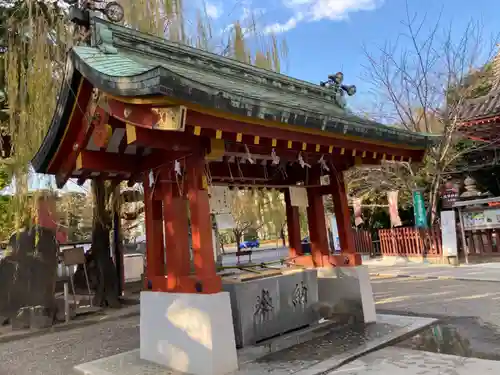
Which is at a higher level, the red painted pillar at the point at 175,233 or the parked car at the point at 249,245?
the red painted pillar at the point at 175,233

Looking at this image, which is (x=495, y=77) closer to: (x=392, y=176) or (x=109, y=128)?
(x=392, y=176)

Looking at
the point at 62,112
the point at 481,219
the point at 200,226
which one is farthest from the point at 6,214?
the point at 481,219

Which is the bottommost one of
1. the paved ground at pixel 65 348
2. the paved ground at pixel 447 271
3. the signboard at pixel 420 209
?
the paved ground at pixel 65 348

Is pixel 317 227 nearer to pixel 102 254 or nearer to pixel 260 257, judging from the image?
pixel 102 254

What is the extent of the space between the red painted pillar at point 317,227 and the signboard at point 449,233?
9.01m

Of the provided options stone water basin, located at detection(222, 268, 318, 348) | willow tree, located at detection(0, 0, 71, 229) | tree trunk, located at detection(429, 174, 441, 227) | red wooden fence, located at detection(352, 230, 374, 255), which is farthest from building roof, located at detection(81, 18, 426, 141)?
red wooden fence, located at detection(352, 230, 374, 255)

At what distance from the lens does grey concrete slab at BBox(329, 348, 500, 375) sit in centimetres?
445

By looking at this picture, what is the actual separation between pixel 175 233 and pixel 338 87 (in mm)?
5670

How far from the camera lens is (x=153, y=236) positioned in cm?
593

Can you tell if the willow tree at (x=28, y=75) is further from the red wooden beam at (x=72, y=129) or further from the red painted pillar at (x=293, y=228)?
the red painted pillar at (x=293, y=228)

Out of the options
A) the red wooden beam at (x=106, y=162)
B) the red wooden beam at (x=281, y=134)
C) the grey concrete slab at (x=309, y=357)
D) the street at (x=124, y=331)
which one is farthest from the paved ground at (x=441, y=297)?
the red wooden beam at (x=106, y=162)

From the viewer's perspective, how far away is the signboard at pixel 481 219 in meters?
13.6

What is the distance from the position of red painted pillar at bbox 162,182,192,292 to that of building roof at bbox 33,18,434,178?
159 cm

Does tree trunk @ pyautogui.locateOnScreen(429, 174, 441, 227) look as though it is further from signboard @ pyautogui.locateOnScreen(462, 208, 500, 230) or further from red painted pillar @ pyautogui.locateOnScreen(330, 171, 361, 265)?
red painted pillar @ pyautogui.locateOnScreen(330, 171, 361, 265)
